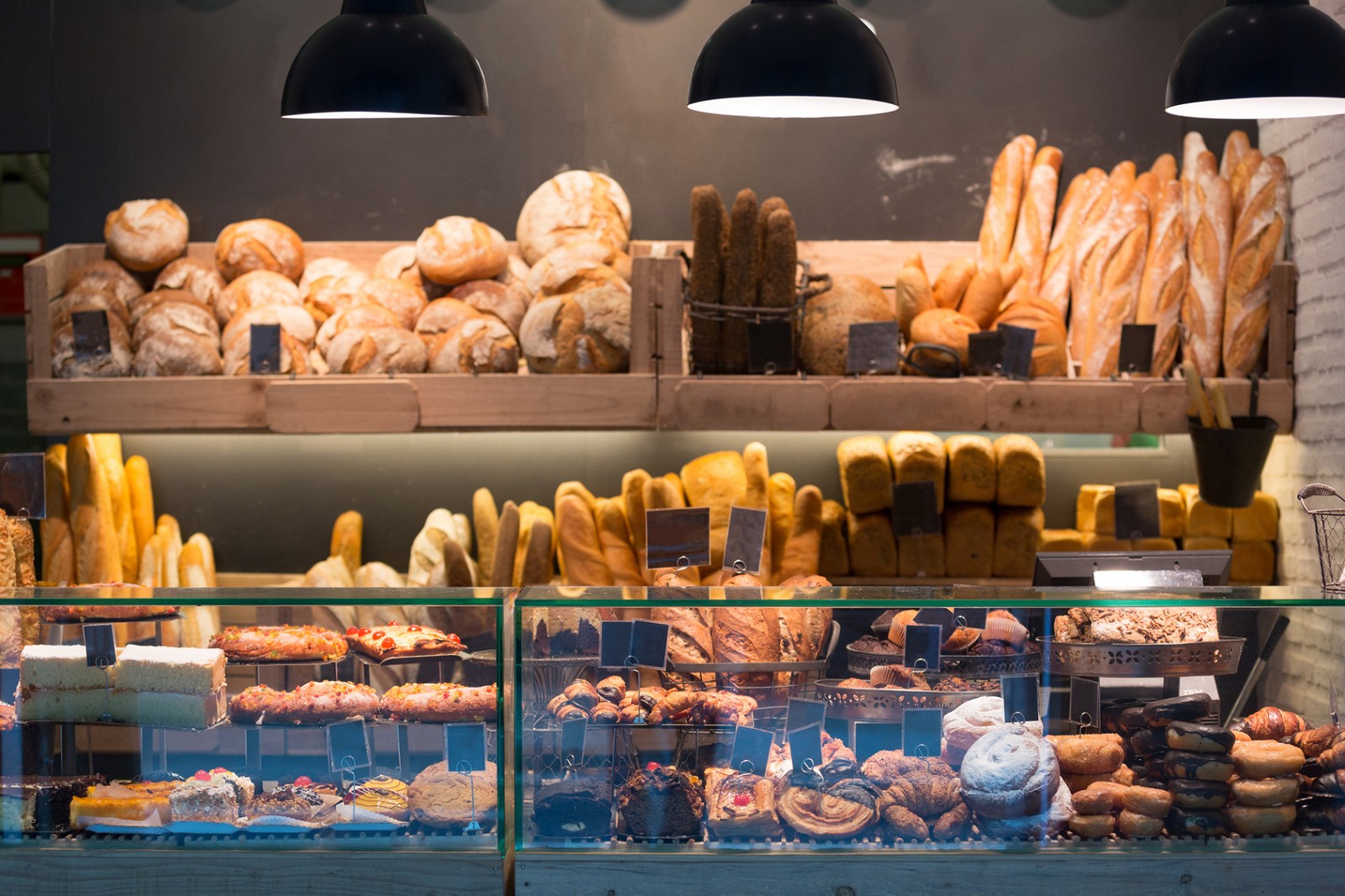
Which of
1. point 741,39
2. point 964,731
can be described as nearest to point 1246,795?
point 964,731

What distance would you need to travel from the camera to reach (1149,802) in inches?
77.2

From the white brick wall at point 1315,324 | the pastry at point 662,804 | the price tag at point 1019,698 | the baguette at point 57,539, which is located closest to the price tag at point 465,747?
the pastry at point 662,804

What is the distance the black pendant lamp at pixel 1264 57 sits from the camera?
7.66 ft

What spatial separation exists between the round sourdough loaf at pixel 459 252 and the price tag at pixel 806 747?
2.14 metres

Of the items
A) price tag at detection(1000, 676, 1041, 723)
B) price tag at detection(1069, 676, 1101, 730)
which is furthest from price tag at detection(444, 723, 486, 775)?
price tag at detection(1069, 676, 1101, 730)

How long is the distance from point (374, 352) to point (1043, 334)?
1772 millimetres

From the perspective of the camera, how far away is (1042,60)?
4.09 m

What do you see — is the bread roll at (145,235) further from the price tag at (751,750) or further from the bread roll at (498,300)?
the price tag at (751,750)

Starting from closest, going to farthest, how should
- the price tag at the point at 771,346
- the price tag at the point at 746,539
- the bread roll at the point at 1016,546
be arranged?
the price tag at the point at 746,539 → the price tag at the point at 771,346 → the bread roll at the point at 1016,546

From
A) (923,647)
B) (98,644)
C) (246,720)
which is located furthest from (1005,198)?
(98,644)

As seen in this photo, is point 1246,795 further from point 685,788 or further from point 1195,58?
point 1195,58

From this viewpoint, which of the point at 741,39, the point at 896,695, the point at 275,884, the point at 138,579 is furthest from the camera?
the point at 138,579

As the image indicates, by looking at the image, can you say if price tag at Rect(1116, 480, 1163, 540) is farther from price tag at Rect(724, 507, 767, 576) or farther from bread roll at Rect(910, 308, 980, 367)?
price tag at Rect(724, 507, 767, 576)

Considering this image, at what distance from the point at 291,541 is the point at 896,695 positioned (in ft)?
8.48
